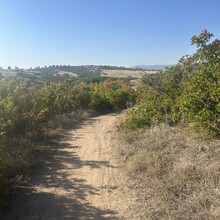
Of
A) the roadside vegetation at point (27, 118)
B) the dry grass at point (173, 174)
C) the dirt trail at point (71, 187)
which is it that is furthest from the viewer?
the roadside vegetation at point (27, 118)

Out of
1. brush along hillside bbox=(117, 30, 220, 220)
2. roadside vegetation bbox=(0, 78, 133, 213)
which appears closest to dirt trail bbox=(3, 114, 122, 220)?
roadside vegetation bbox=(0, 78, 133, 213)

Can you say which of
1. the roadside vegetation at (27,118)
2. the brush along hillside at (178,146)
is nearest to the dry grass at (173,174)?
the brush along hillside at (178,146)

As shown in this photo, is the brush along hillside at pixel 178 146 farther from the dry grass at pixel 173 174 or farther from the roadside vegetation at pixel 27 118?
the roadside vegetation at pixel 27 118

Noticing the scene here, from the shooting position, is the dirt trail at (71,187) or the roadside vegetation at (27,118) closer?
the dirt trail at (71,187)

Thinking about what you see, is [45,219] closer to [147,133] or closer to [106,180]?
[106,180]

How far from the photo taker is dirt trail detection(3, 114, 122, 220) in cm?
652

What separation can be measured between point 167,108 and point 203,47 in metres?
3.22

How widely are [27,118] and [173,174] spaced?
6964 millimetres

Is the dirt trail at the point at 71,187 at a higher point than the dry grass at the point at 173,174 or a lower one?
lower

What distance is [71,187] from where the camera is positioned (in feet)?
25.9

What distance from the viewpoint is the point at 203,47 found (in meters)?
11.4

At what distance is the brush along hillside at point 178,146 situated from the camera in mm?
6353

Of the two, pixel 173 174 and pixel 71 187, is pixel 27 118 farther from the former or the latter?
pixel 173 174

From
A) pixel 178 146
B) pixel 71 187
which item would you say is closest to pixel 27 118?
pixel 71 187
